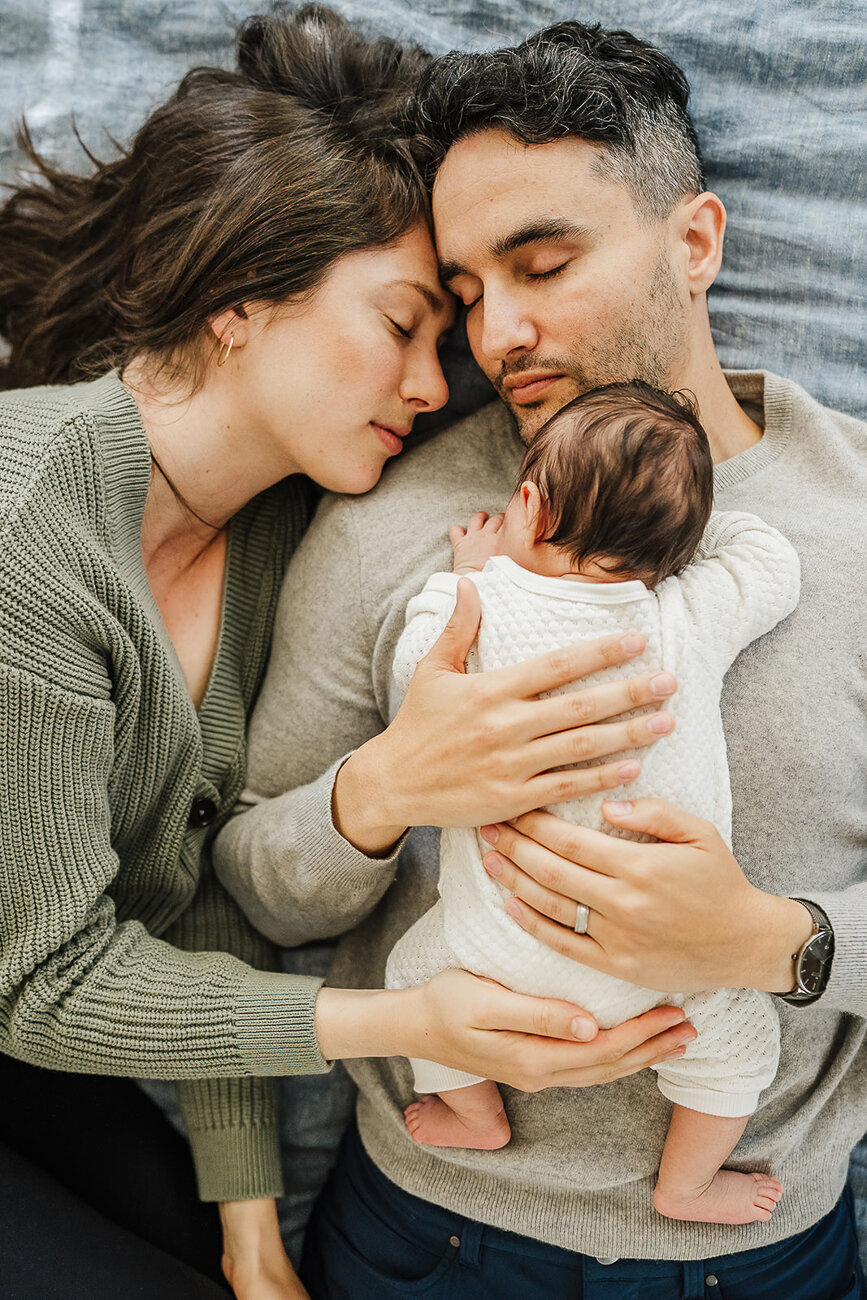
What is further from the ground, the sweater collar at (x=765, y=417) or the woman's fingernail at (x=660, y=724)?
the sweater collar at (x=765, y=417)

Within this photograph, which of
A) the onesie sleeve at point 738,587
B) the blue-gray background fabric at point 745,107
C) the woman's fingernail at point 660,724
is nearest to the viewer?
the woman's fingernail at point 660,724

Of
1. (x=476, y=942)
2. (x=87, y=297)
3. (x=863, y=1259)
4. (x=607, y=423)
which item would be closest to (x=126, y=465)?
(x=87, y=297)

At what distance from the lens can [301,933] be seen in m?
1.64

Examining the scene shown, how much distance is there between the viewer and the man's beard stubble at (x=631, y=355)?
1.49m

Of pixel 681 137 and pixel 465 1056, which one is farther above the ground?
pixel 681 137

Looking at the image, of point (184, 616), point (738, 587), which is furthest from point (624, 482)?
point (184, 616)

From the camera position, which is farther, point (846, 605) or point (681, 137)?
point (681, 137)

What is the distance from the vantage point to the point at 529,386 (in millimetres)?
1535

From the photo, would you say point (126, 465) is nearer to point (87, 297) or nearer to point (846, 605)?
point (87, 297)

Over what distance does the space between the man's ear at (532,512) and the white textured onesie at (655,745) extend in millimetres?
43

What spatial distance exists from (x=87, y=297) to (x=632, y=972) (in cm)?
138

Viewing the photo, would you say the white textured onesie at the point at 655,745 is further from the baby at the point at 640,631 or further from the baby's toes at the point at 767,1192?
the baby's toes at the point at 767,1192

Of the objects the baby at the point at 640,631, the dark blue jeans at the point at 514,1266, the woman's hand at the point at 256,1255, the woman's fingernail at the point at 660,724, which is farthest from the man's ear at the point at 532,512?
the woman's hand at the point at 256,1255

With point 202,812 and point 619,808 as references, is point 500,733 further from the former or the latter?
point 202,812
